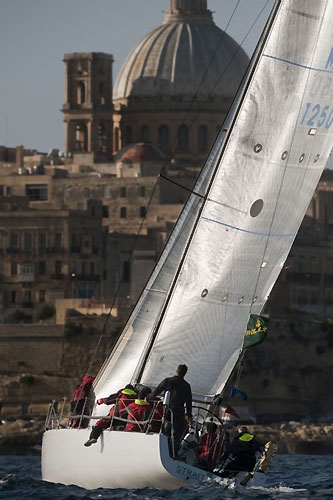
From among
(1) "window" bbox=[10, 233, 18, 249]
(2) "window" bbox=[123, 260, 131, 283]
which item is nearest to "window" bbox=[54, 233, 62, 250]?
(1) "window" bbox=[10, 233, 18, 249]

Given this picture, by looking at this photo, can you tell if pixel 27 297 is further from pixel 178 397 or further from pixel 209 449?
pixel 178 397

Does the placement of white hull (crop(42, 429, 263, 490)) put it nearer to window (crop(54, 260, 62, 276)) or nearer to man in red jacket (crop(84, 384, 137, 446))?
man in red jacket (crop(84, 384, 137, 446))

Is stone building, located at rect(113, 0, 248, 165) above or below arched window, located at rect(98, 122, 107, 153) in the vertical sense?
above

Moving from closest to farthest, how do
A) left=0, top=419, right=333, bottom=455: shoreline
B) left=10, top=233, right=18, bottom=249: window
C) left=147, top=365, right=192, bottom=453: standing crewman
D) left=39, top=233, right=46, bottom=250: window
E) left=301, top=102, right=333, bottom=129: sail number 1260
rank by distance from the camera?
left=147, top=365, right=192, bottom=453: standing crewman, left=301, top=102, right=333, bottom=129: sail number 1260, left=0, top=419, right=333, bottom=455: shoreline, left=10, top=233, right=18, bottom=249: window, left=39, top=233, right=46, bottom=250: window

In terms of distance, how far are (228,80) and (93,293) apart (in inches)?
1327

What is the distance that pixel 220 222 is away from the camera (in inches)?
1296

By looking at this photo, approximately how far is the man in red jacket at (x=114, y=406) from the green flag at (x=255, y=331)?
6.73 feet

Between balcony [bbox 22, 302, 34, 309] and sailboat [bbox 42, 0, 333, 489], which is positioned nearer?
sailboat [bbox 42, 0, 333, 489]

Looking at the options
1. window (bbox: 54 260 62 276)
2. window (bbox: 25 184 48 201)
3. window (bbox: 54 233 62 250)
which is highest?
window (bbox: 25 184 48 201)

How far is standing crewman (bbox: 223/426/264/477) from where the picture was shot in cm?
3178

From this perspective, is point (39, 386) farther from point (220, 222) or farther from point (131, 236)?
point (220, 222)

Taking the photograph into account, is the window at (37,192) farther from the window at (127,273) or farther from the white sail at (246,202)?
the white sail at (246,202)

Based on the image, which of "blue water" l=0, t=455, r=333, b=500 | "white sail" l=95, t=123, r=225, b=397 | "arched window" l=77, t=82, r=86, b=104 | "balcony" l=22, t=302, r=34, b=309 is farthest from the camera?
"arched window" l=77, t=82, r=86, b=104

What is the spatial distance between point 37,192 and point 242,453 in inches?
3300
